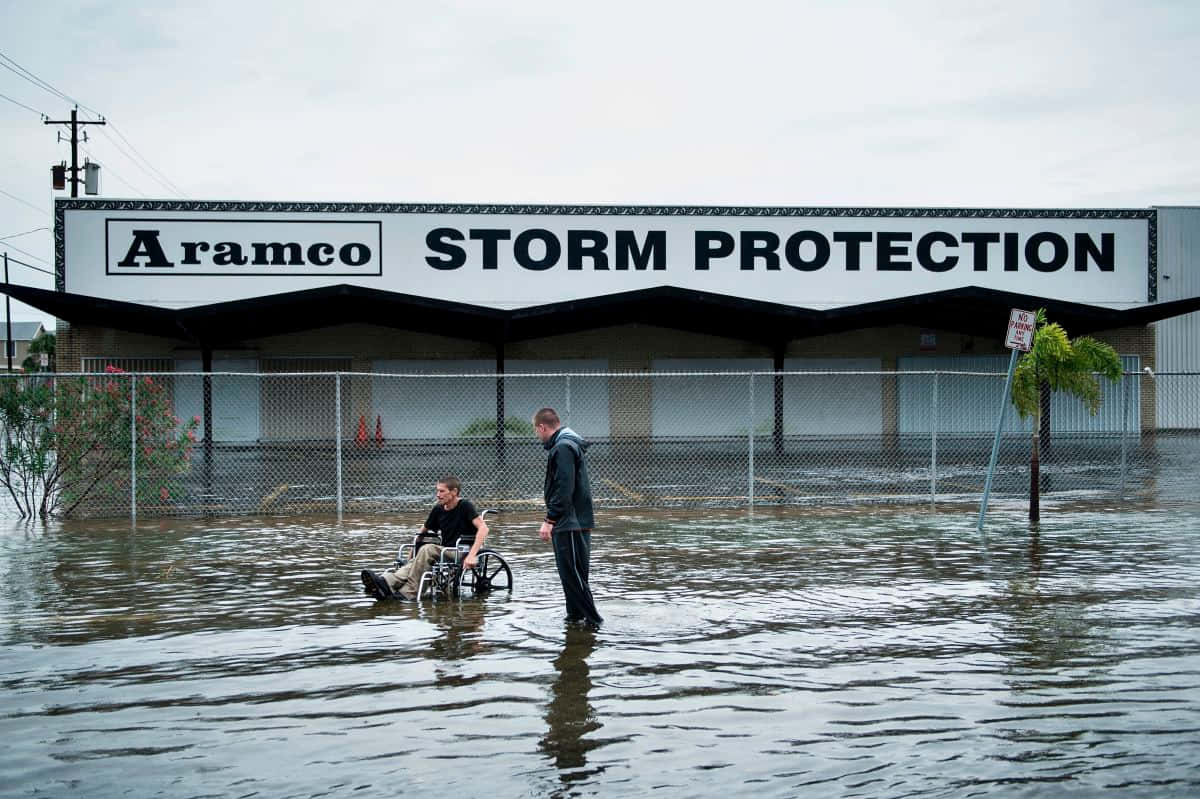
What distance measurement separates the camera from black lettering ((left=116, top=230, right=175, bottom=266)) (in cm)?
3088

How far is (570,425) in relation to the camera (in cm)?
2917

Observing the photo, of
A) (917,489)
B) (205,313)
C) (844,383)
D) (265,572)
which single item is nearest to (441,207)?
(205,313)

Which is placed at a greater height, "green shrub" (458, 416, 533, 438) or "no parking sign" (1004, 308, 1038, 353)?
"no parking sign" (1004, 308, 1038, 353)

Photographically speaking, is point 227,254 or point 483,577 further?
point 227,254

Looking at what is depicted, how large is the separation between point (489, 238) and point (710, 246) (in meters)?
5.86

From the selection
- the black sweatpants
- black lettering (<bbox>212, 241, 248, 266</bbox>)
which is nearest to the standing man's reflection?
the black sweatpants

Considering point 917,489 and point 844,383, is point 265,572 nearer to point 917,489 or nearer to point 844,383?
point 917,489

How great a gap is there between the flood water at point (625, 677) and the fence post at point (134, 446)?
2639mm

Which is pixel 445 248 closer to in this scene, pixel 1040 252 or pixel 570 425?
pixel 570 425

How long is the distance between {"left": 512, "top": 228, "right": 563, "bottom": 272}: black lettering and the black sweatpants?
2361 cm

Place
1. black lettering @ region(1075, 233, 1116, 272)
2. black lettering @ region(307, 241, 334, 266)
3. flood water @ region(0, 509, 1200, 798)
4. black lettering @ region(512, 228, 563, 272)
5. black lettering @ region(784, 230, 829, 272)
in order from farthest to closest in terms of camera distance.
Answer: black lettering @ region(1075, 233, 1116, 272)
black lettering @ region(784, 230, 829, 272)
black lettering @ region(512, 228, 563, 272)
black lettering @ region(307, 241, 334, 266)
flood water @ region(0, 509, 1200, 798)

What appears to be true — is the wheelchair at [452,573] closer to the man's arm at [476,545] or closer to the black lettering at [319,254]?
the man's arm at [476,545]

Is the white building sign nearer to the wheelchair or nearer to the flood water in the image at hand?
the flood water

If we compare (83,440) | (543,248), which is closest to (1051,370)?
(83,440)
